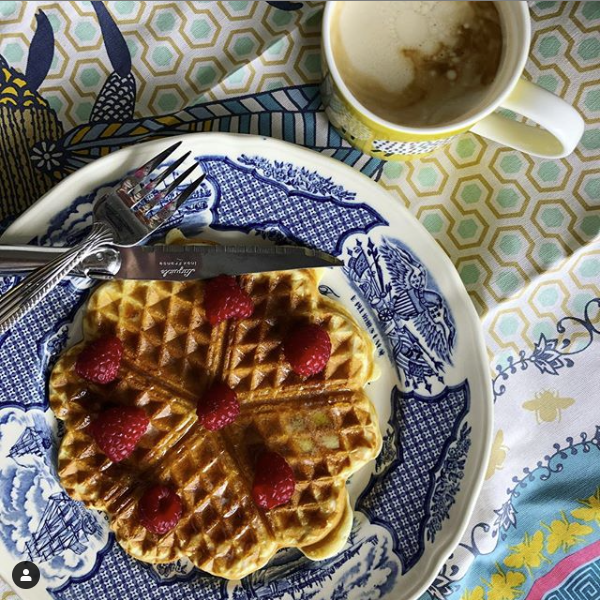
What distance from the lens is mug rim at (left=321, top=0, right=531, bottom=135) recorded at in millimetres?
1299

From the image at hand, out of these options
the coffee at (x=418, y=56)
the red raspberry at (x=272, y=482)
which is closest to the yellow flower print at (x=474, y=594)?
the red raspberry at (x=272, y=482)

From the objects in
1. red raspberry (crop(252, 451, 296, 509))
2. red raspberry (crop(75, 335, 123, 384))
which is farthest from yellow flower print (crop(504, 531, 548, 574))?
red raspberry (crop(75, 335, 123, 384))

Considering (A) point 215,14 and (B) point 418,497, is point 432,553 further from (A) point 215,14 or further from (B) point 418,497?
(A) point 215,14

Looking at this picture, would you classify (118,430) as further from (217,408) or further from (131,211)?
(131,211)

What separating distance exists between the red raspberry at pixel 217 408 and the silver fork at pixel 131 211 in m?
0.33

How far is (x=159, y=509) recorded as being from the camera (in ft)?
4.83

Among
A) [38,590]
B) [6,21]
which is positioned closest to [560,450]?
[38,590]

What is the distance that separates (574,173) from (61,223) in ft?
3.49

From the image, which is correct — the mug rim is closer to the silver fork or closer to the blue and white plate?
the blue and white plate

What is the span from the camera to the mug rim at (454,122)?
4.26ft

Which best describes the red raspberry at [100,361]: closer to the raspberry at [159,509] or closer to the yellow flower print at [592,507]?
the raspberry at [159,509]

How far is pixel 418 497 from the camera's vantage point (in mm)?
1519

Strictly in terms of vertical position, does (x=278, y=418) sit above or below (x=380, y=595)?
above

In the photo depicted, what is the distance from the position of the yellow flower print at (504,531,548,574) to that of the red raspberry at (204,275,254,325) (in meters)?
0.84
